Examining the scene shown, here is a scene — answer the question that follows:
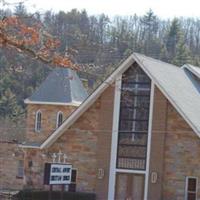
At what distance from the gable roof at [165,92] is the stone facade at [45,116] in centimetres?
1144

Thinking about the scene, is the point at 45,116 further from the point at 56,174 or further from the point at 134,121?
the point at 56,174

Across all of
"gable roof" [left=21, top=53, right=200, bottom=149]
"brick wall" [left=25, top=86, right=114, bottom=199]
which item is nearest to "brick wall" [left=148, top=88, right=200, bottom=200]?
"gable roof" [left=21, top=53, right=200, bottom=149]

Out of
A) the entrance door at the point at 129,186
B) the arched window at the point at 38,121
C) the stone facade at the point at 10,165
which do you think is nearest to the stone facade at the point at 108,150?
the entrance door at the point at 129,186

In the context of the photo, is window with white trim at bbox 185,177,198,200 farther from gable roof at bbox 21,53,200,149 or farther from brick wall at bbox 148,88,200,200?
gable roof at bbox 21,53,200,149

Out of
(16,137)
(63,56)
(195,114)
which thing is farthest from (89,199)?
(16,137)

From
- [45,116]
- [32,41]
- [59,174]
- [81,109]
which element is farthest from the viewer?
[45,116]

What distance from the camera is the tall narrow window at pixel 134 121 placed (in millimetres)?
→ 34031

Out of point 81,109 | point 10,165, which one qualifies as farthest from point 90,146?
point 10,165

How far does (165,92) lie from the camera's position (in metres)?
32.8

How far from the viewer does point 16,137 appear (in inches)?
2392

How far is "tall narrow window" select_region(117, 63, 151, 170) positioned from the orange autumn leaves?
21.4 meters

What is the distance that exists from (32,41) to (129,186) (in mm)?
22275

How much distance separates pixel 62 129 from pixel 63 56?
883 inches

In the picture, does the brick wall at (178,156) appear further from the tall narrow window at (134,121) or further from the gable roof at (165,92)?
the tall narrow window at (134,121)
